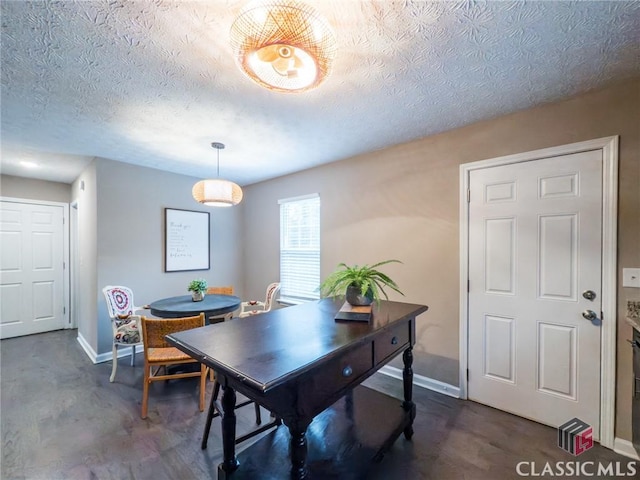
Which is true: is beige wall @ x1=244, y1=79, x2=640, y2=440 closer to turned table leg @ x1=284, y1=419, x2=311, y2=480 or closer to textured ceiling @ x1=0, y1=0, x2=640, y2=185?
textured ceiling @ x1=0, y1=0, x2=640, y2=185

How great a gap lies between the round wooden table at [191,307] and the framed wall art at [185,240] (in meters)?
0.95

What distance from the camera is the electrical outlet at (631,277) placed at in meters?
1.77

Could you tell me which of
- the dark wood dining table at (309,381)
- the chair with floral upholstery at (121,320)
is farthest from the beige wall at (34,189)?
the dark wood dining table at (309,381)

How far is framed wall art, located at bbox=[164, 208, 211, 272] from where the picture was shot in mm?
3855

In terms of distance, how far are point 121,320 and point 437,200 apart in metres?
3.49

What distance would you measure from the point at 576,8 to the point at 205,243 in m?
4.39

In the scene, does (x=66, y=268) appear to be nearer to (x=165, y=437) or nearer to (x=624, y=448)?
(x=165, y=437)

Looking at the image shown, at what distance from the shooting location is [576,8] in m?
1.24

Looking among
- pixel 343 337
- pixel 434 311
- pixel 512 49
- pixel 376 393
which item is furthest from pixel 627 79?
pixel 376 393

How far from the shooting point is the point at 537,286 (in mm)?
2150

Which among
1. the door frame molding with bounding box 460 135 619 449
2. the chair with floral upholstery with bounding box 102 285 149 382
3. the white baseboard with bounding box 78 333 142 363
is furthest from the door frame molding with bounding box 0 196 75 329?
the door frame molding with bounding box 460 135 619 449

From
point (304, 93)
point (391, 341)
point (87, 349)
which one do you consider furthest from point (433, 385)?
point (87, 349)

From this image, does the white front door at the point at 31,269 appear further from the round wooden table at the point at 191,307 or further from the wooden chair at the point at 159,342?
the wooden chair at the point at 159,342

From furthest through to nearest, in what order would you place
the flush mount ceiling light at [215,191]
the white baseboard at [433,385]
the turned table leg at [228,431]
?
the flush mount ceiling light at [215,191] → the white baseboard at [433,385] → the turned table leg at [228,431]
